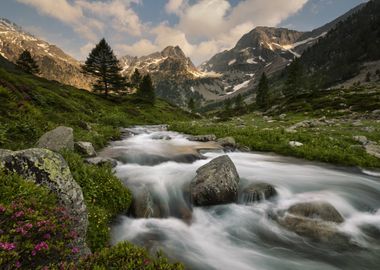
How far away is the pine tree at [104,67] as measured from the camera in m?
67.9

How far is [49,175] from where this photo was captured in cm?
650

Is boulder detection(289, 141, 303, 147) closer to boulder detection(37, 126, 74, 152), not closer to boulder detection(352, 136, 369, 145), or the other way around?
boulder detection(352, 136, 369, 145)

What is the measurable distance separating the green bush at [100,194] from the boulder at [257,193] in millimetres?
5066

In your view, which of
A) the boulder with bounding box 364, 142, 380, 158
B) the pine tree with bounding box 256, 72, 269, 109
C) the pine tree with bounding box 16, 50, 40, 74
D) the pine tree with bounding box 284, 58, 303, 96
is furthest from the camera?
the pine tree with bounding box 256, 72, 269, 109

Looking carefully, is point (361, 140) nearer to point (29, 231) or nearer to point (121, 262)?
point (121, 262)

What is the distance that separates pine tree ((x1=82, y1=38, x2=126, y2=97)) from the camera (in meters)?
67.9

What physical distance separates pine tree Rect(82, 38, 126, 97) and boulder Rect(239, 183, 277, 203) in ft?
209

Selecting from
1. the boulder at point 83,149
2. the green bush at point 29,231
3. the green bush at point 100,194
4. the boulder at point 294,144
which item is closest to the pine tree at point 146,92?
the boulder at point 294,144

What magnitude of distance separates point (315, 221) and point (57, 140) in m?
12.5

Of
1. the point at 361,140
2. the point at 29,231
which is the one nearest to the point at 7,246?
the point at 29,231

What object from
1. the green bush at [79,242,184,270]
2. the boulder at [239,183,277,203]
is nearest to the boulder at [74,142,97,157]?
the boulder at [239,183,277,203]

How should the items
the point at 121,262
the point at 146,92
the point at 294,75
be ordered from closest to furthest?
the point at 121,262 < the point at 146,92 < the point at 294,75

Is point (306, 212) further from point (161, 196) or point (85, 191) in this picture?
point (85, 191)

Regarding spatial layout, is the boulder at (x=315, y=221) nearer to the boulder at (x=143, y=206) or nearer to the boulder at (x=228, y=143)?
the boulder at (x=143, y=206)
